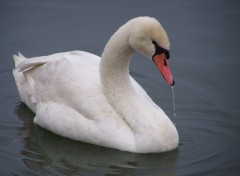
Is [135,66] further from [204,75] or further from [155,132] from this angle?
[155,132]

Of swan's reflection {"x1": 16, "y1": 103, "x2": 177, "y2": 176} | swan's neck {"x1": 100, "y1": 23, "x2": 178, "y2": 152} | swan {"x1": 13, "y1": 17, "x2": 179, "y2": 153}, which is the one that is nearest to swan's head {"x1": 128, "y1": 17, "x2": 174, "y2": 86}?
swan {"x1": 13, "y1": 17, "x2": 179, "y2": 153}

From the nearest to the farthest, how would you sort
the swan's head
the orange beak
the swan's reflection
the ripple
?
the swan's head < the orange beak < the swan's reflection < the ripple

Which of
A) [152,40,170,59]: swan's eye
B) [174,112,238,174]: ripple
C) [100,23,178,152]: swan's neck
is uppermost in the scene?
[152,40,170,59]: swan's eye

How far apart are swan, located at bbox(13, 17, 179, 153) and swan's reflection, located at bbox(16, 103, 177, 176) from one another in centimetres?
11

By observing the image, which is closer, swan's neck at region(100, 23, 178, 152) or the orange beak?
the orange beak

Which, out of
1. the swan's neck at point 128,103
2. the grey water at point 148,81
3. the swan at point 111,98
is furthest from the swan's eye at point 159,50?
the grey water at point 148,81

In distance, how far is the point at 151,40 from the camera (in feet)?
28.8

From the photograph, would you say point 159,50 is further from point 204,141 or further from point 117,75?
point 204,141

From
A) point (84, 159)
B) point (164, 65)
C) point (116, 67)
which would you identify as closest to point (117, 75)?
point (116, 67)

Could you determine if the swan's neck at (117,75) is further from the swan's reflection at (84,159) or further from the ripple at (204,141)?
the ripple at (204,141)

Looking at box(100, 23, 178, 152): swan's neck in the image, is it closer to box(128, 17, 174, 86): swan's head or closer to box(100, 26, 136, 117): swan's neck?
box(100, 26, 136, 117): swan's neck

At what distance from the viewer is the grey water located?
9141 mm

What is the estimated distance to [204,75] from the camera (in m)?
11.5

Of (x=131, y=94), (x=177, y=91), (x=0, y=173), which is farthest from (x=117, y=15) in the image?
(x=0, y=173)
